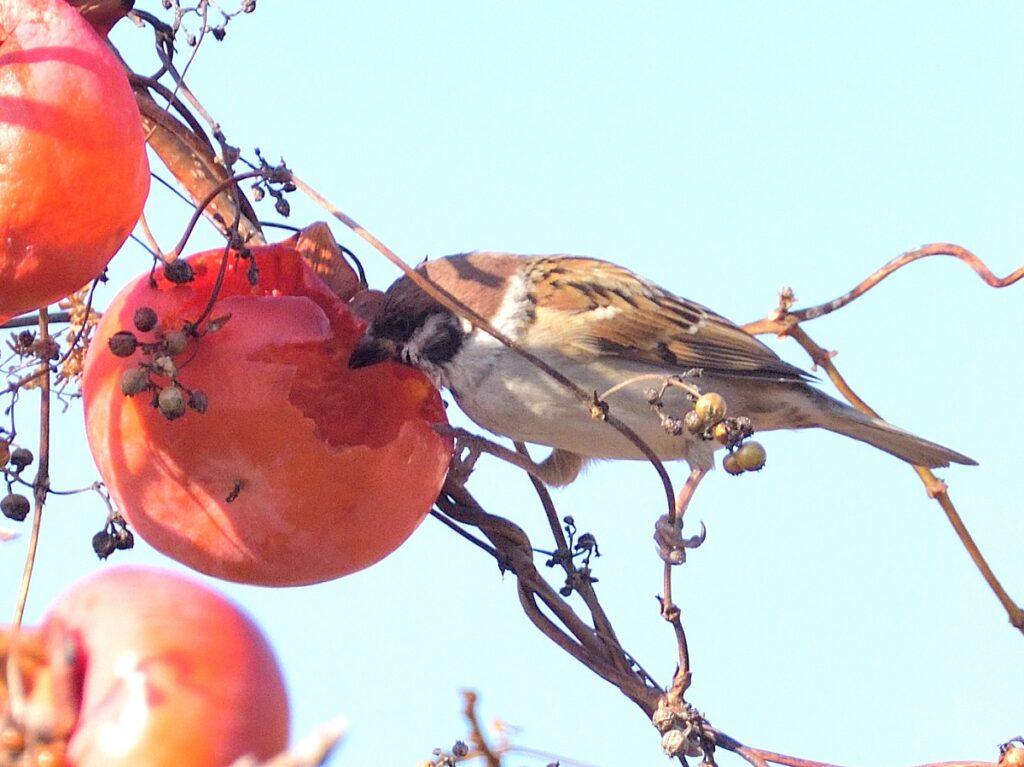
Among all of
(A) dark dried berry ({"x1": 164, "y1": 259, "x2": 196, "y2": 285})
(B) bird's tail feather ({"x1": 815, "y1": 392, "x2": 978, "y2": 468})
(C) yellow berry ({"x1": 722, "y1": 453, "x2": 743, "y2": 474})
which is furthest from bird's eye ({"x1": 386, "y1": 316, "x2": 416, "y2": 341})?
(B) bird's tail feather ({"x1": 815, "y1": 392, "x2": 978, "y2": 468})

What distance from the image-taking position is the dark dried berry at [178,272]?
7.79 ft

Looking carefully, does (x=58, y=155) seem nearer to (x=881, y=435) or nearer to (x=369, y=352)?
(x=369, y=352)

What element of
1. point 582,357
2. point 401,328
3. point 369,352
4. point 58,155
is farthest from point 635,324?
point 58,155

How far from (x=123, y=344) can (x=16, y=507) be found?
367 millimetres

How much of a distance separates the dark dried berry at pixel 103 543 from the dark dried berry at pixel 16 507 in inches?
7.5

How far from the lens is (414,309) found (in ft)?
10.4

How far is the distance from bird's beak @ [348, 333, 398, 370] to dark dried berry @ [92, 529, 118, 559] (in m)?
0.53

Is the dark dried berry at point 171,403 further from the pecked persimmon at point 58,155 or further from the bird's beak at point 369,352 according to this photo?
the bird's beak at point 369,352

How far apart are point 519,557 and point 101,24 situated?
1150 mm

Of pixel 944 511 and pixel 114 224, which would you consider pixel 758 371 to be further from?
pixel 114 224

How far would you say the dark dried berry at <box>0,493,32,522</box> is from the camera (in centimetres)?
238

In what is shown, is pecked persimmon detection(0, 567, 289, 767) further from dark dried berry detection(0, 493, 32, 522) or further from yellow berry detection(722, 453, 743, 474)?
dark dried berry detection(0, 493, 32, 522)

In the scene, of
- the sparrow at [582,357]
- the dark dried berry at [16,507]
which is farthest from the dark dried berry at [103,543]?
the sparrow at [582,357]

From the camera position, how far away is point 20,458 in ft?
7.98
